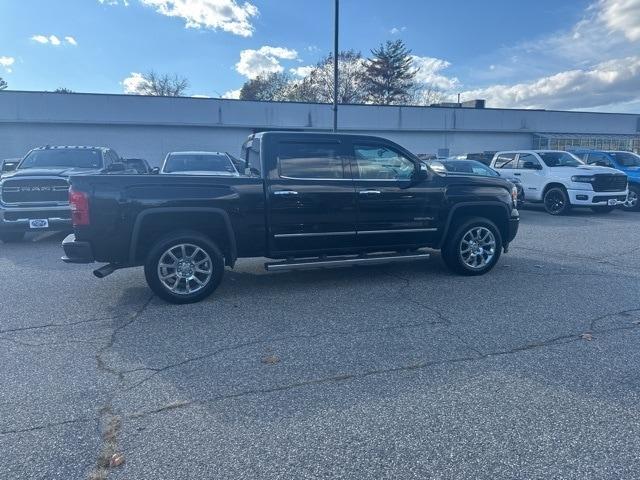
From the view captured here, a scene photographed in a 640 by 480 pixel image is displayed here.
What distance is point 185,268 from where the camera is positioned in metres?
5.52

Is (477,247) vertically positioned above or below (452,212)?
below

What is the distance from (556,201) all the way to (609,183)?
1.47 metres

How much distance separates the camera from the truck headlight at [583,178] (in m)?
13.4

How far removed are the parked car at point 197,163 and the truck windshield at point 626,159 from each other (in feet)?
43.7

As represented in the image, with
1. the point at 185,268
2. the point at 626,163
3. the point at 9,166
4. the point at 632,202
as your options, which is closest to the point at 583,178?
the point at 632,202

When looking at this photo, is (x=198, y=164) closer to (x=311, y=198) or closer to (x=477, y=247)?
(x=311, y=198)

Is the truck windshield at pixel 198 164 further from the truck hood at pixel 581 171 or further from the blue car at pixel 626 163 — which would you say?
the blue car at pixel 626 163

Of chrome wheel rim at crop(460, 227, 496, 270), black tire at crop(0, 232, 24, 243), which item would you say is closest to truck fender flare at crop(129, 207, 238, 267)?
chrome wheel rim at crop(460, 227, 496, 270)

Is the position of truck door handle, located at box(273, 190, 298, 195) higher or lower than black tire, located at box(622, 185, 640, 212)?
higher

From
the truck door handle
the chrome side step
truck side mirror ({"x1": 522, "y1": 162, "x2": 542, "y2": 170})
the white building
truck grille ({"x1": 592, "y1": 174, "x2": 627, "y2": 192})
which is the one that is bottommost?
the chrome side step

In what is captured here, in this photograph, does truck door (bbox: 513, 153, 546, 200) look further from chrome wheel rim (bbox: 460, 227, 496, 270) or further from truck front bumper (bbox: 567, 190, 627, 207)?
chrome wheel rim (bbox: 460, 227, 496, 270)

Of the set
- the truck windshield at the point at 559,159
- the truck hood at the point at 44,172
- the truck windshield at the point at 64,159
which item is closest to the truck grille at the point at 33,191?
the truck hood at the point at 44,172

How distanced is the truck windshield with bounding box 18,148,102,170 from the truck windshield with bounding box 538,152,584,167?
13.1m

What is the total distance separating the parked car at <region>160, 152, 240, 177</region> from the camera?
36.4 feet
